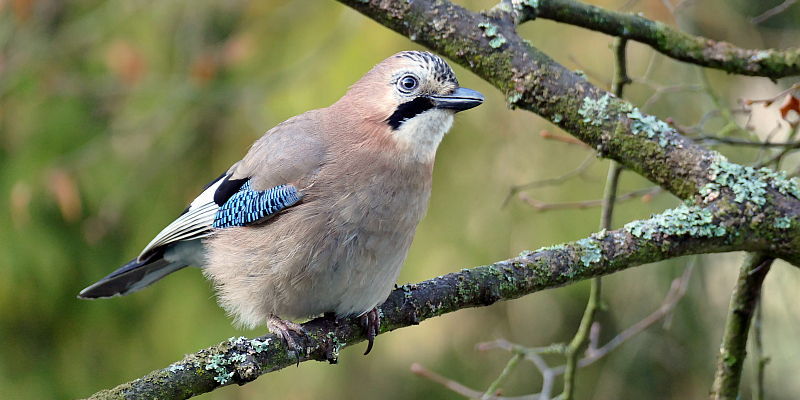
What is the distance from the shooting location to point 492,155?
4.50m

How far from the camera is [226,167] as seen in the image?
4.64 metres

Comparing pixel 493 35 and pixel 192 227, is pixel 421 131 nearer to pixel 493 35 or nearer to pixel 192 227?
pixel 493 35

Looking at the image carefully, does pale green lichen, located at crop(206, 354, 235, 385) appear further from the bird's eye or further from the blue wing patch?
the bird's eye

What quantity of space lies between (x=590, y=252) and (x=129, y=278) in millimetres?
2253

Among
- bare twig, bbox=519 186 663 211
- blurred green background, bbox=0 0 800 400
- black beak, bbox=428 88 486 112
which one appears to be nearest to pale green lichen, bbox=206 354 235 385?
black beak, bbox=428 88 486 112

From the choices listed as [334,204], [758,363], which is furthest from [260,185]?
[758,363]

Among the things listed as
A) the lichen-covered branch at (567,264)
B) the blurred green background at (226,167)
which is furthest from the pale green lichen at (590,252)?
the blurred green background at (226,167)

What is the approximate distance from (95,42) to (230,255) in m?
2.53

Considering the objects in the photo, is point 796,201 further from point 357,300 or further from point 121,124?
point 121,124

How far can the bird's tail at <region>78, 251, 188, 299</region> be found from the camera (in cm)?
341

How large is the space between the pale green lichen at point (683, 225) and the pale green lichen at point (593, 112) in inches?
16.0

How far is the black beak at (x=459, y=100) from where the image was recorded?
9.51ft

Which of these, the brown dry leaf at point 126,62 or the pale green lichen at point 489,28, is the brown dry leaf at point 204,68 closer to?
the brown dry leaf at point 126,62

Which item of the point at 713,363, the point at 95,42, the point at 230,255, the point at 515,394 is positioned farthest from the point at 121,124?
the point at 713,363
